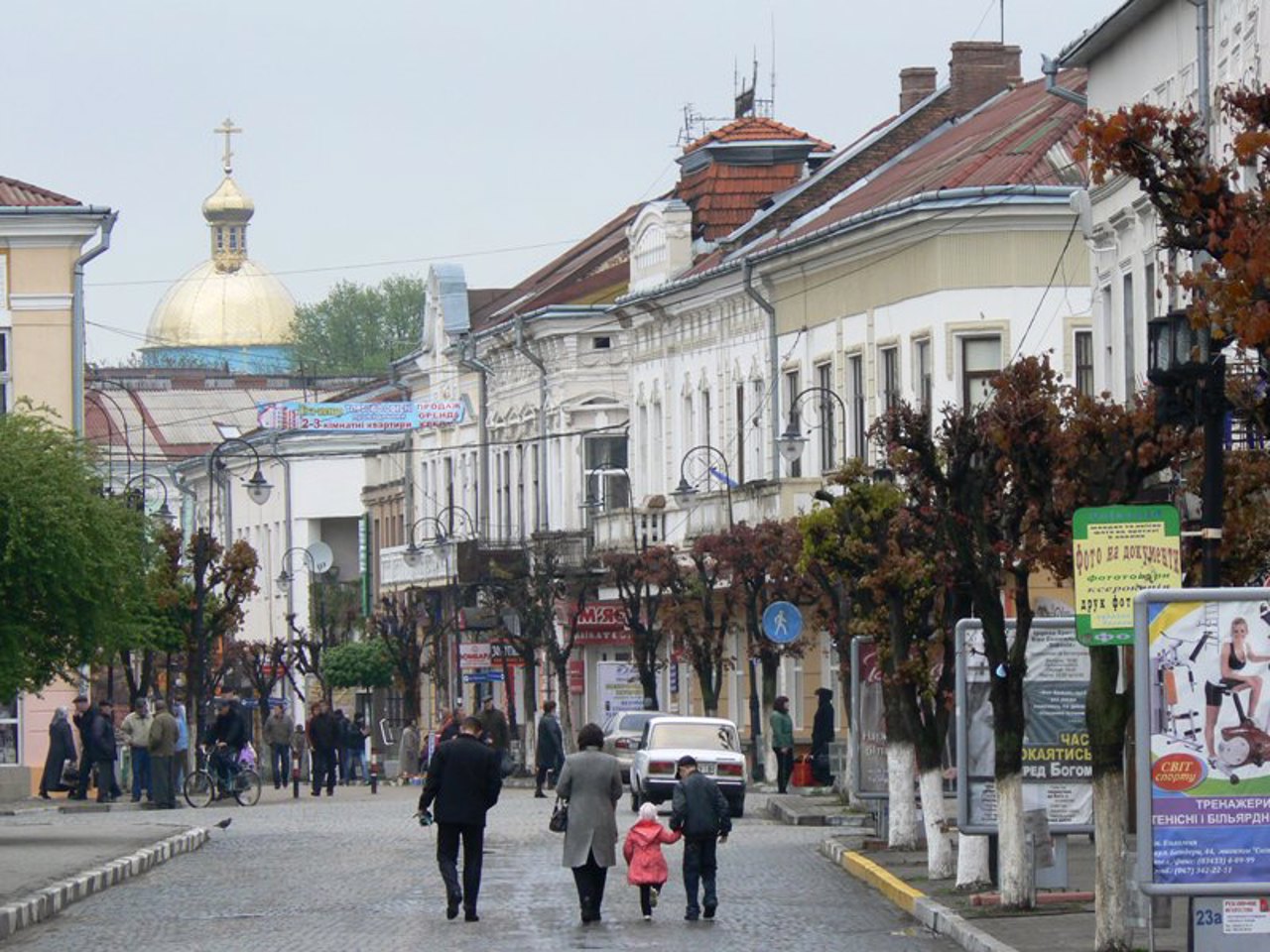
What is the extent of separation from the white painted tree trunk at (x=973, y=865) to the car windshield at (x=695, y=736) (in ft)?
61.0

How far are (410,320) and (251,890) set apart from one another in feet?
433

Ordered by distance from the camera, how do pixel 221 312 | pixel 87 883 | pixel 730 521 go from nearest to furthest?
pixel 87 883 < pixel 730 521 < pixel 221 312

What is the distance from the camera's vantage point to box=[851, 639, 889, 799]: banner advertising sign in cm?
3488

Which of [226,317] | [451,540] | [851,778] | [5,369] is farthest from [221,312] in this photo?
[851,778]

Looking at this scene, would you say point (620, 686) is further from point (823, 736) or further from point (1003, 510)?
point (1003, 510)

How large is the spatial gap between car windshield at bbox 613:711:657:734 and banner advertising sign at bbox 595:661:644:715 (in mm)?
13075

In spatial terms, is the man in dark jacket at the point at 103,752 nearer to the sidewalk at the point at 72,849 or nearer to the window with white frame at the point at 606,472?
the sidewalk at the point at 72,849

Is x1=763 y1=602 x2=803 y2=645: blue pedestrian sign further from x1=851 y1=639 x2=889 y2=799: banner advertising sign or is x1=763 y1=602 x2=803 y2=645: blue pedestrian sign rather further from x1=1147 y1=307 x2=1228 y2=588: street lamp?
x1=1147 y1=307 x2=1228 y2=588: street lamp

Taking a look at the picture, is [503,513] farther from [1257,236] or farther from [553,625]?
[1257,236]

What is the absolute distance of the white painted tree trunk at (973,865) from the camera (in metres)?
26.4

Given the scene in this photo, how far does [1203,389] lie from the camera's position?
59.8 ft

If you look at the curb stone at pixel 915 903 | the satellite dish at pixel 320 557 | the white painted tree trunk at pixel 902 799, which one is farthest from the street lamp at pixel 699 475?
the satellite dish at pixel 320 557

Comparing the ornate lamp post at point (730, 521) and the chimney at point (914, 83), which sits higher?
the chimney at point (914, 83)

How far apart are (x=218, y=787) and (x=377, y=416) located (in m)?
34.2
